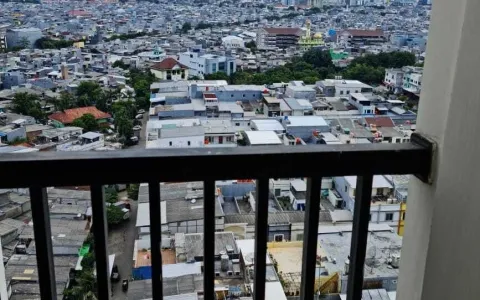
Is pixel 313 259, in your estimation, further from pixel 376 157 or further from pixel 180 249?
pixel 180 249

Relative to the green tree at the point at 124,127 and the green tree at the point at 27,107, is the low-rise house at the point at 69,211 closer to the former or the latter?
the green tree at the point at 124,127

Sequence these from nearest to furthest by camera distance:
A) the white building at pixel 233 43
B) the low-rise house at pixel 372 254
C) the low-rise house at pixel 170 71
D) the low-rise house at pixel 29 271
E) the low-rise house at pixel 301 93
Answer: the low-rise house at pixel 372 254
the low-rise house at pixel 29 271
the low-rise house at pixel 301 93
the low-rise house at pixel 170 71
the white building at pixel 233 43

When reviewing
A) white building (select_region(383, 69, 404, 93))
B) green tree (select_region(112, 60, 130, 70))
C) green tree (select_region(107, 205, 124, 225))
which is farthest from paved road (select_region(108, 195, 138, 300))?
green tree (select_region(112, 60, 130, 70))

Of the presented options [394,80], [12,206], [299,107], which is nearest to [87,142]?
[12,206]

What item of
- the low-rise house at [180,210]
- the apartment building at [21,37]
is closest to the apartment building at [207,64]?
the apartment building at [21,37]

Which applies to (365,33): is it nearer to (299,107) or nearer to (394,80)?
(394,80)
